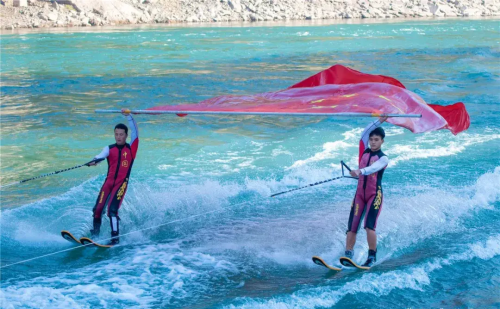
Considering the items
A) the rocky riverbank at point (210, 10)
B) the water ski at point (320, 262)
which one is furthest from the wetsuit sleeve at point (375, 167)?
the rocky riverbank at point (210, 10)

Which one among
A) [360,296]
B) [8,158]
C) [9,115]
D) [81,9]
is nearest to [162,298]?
[360,296]

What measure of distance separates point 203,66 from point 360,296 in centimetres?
2937

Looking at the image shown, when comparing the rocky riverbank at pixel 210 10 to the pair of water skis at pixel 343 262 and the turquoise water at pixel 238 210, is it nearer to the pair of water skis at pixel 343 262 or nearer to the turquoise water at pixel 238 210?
the turquoise water at pixel 238 210

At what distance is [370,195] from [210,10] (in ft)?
266

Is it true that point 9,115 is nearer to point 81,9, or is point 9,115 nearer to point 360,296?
point 360,296

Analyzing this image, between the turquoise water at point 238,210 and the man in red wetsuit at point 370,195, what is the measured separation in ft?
Result: 1.48

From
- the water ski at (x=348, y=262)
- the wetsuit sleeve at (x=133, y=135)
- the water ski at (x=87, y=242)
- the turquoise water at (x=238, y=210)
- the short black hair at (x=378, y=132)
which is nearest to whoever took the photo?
the turquoise water at (x=238, y=210)

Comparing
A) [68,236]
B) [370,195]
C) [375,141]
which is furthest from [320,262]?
[68,236]

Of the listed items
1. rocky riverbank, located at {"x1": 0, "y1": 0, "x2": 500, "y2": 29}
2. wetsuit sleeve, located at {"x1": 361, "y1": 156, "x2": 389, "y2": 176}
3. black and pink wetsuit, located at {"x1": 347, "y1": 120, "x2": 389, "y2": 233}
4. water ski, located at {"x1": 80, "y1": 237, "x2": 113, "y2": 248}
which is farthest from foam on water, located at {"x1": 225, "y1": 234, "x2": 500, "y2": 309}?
rocky riverbank, located at {"x1": 0, "y1": 0, "x2": 500, "y2": 29}

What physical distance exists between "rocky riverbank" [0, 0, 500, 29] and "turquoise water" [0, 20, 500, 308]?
49.1 meters

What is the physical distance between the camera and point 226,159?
15156 mm

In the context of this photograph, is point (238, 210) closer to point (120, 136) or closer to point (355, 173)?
point (120, 136)

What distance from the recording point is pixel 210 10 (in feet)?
283

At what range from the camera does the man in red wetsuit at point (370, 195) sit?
8188mm
